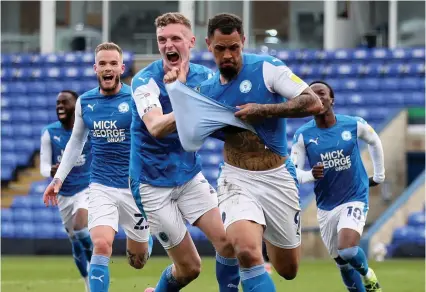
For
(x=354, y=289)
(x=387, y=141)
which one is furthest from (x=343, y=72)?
(x=354, y=289)

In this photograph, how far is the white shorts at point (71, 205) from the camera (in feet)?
46.5

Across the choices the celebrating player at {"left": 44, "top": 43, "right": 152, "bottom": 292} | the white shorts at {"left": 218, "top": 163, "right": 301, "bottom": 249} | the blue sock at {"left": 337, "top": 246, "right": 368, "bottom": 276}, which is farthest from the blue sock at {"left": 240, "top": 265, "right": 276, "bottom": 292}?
the blue sock at {"left": 337, "top": 246, "right": 368, "bottom": 276}

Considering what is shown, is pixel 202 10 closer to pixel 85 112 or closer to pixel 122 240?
pixel 122 240

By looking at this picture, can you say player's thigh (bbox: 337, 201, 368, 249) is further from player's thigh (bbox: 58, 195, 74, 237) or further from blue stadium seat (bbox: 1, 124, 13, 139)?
blue stadium seat (bbox: 1, 124, 13, 139)

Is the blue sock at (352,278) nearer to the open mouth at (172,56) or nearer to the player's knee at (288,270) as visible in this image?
the player's knee at (288,270)

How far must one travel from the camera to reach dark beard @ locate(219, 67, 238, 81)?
27.8 ft

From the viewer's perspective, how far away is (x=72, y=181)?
46.9 feet

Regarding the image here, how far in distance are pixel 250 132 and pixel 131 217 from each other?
272 cm

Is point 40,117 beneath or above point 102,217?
above

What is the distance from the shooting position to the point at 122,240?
75.8 ft

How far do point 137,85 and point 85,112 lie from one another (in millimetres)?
1860

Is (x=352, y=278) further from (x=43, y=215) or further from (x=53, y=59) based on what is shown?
(x=53, y=59)

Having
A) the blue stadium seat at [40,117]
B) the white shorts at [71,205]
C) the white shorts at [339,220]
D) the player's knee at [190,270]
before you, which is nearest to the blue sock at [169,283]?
the player's knee at [190,270]

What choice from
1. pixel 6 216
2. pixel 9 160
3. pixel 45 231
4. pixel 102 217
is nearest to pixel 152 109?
pixel 102 217
